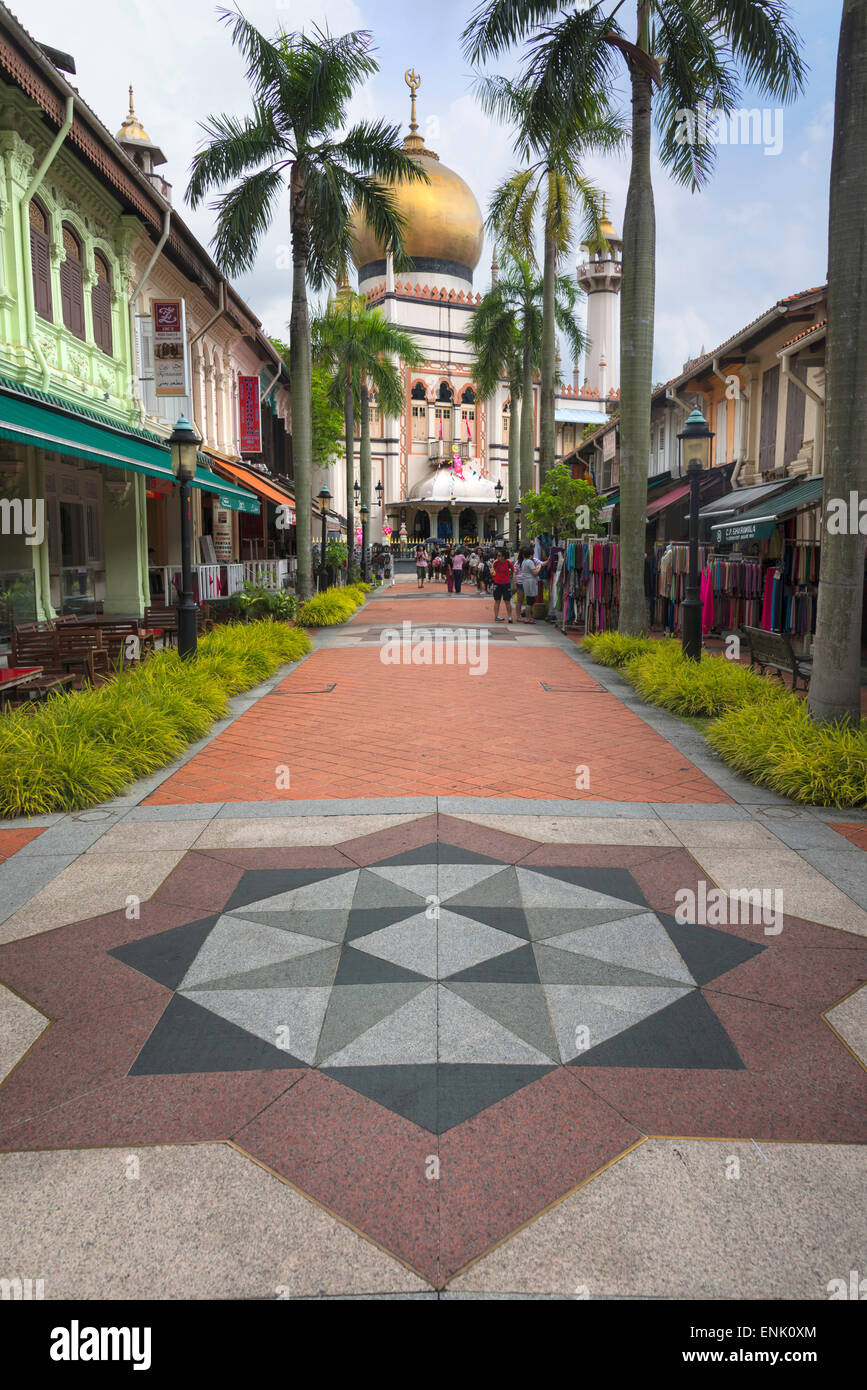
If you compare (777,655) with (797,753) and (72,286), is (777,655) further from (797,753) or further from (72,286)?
(72,286)

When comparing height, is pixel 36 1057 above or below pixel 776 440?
below

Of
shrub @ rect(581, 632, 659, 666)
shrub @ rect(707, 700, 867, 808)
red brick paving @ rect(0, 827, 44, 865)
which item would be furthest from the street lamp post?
red brick paving @ rect(0, 827, 44, 865)

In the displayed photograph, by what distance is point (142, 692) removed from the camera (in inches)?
376

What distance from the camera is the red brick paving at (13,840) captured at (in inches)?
242

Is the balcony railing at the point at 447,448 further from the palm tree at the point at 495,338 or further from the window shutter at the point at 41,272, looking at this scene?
the window shutter at the point at 41,272

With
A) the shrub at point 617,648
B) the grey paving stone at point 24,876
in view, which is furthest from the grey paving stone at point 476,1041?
the shrub at point 617,648

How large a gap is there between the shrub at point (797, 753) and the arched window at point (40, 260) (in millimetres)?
11155

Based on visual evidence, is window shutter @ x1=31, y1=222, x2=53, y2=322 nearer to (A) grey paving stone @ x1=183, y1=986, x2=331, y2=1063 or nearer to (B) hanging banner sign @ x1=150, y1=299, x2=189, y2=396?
(B) hanging banner sign @ x1=150, y1=299, x2=189, y2=396

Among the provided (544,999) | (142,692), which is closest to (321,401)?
(142,692)

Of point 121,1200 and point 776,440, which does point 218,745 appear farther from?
point 776,440

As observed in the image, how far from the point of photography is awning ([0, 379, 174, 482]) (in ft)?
31.4

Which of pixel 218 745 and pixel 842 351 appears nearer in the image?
pixel 842 351
